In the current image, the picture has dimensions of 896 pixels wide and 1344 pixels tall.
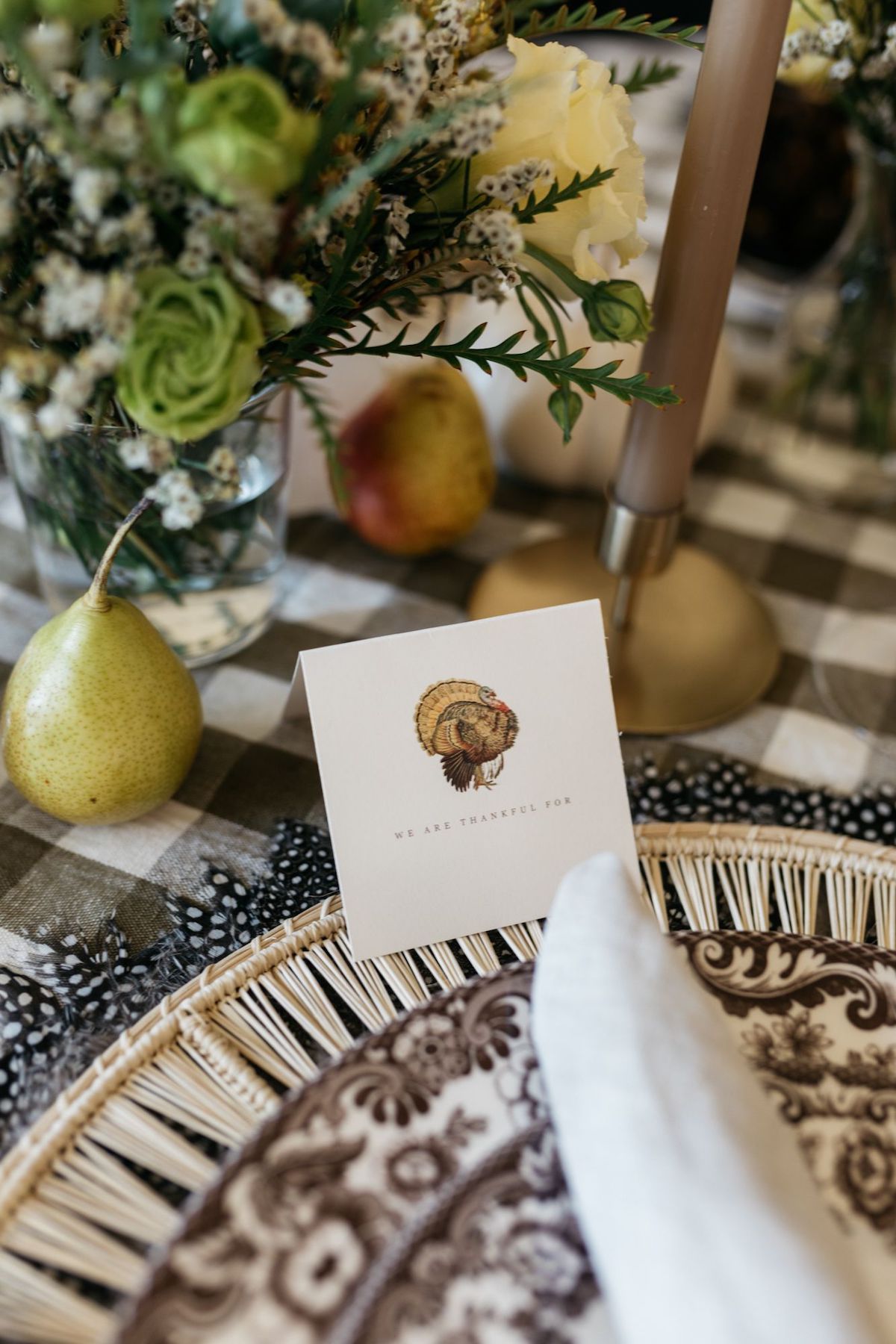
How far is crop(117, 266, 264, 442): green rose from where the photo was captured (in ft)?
1.11

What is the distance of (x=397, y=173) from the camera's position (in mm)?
424

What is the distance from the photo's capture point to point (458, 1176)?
34 centimetres

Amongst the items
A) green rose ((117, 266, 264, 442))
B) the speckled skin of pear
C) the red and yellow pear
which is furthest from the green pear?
the red and yellow pear

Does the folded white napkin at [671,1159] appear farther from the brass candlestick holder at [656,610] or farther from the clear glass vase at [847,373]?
the clear glass vase at [847,373]

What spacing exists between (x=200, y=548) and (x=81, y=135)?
0.93 feet

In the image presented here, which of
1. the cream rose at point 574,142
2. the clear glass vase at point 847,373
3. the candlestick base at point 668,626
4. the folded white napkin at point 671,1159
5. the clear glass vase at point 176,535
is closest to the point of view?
the folded white napkin at point 671,1159

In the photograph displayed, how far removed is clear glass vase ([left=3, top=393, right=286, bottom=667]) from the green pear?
0.08 metres

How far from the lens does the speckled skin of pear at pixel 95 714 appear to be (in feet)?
1.53

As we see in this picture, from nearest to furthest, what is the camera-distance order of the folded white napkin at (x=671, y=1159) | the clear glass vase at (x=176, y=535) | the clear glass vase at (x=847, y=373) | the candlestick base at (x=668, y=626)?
the folded white napkin at (x=671, y=1159) → the clear glass vase at (x=176, y=535) → the candlestick base at (x=668, y=626) → the clear glass vase at (x=847, y=373)

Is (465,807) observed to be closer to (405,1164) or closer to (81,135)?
(405,1164)

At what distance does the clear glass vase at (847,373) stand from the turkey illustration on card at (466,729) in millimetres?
525

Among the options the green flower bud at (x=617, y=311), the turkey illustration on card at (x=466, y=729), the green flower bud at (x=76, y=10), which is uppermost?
the green flower bud at (x=76, y=10)

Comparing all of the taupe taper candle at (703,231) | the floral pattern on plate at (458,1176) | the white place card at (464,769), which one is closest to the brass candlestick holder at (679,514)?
the taupe taper candle at (703,231)

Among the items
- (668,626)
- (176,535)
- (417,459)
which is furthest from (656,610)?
(176,535)
